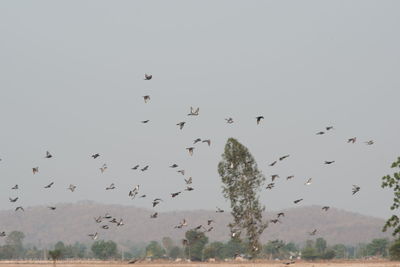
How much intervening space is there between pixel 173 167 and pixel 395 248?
28.6 meters

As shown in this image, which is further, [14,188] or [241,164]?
[241,164]

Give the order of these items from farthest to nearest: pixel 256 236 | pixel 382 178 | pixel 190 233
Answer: pixel 190 233, pixel 256 236, pixel 382 178

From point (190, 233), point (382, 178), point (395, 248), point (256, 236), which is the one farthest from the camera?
point (190, 233)

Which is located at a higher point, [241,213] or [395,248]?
[241,213]

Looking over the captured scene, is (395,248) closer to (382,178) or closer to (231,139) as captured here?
(382,178)

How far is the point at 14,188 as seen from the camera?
72562 millimetres

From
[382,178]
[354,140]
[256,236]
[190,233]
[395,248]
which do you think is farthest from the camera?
[190,233]

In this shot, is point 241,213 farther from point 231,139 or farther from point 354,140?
point 354,140

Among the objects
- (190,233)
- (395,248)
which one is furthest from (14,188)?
(190,233)

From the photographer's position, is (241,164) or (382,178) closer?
(382,178)

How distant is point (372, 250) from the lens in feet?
653

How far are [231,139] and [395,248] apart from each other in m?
37.4

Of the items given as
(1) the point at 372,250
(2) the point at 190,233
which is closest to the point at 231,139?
(2) the point at 190,233

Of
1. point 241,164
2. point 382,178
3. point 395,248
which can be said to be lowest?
point 395,248
